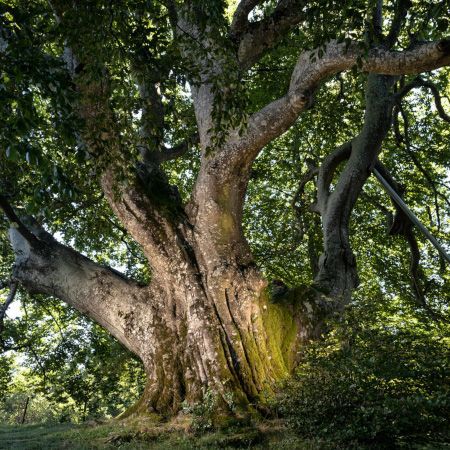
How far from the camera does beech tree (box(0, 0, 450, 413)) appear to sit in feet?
15.9

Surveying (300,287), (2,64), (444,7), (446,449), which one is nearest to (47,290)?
(300,287)

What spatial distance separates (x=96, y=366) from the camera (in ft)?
42.1

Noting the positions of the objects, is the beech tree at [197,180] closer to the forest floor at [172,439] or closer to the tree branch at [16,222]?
the tree branch at [16,222]

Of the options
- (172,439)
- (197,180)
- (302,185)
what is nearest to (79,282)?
(197,180)

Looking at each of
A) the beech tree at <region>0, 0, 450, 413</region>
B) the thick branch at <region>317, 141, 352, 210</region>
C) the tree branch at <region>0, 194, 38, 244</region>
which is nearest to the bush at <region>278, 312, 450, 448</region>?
the beech tree at <region>0, 0, 450, 413</region>

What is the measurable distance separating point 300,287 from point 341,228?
1.84 m

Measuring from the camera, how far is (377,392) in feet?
13.3

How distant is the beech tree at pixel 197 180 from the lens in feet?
15.9

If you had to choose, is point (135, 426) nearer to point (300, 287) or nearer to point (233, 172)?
point (300, 287)

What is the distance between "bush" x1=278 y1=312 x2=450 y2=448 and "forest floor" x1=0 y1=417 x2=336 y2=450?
0.29 meters

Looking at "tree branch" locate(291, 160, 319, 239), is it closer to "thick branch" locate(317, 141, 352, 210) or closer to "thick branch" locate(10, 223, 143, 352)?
"thick branch" locate(317, 141, 352, 210)

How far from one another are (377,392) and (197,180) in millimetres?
4531

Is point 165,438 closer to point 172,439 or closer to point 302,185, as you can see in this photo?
point 172,439

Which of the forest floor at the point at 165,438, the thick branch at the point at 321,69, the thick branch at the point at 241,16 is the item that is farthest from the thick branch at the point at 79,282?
the thick branch at the point at 241,16
